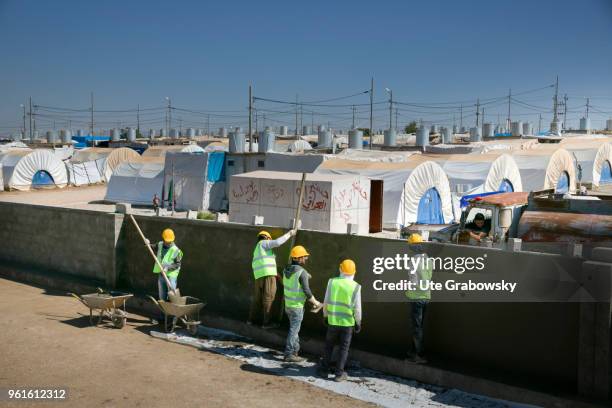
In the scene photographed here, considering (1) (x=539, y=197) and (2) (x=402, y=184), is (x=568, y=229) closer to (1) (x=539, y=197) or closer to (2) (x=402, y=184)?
(1) (x=539, y=197)

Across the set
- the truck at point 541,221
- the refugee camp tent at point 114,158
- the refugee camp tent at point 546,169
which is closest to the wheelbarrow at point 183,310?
the truck at point 541,221

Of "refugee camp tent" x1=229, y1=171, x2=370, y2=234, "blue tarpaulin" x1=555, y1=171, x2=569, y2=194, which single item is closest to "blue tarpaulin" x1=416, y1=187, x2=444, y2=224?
"refugee camp tent" x1=229, y1=171, x2=370, y2=234

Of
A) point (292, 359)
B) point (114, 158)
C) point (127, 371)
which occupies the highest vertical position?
point (114, 158)

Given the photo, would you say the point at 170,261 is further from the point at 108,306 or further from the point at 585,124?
the point at 585,124

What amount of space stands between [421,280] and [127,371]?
13.3ft

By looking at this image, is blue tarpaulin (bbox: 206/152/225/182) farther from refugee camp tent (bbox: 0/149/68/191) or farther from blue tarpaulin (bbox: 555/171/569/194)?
refugee camp tent (bbox: 0/149/68/191)

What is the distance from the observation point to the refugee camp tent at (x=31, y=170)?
128 ft

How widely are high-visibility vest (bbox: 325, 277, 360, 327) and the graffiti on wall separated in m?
9.00

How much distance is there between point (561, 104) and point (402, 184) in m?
67.3

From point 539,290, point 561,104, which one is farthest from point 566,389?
→ point 561,104

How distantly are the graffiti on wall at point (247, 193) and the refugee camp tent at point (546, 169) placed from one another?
50.0 feet

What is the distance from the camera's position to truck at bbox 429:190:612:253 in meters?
10.6

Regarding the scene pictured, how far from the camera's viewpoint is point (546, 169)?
27188mm

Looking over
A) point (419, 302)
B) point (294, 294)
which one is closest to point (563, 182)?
point (419, 302)
